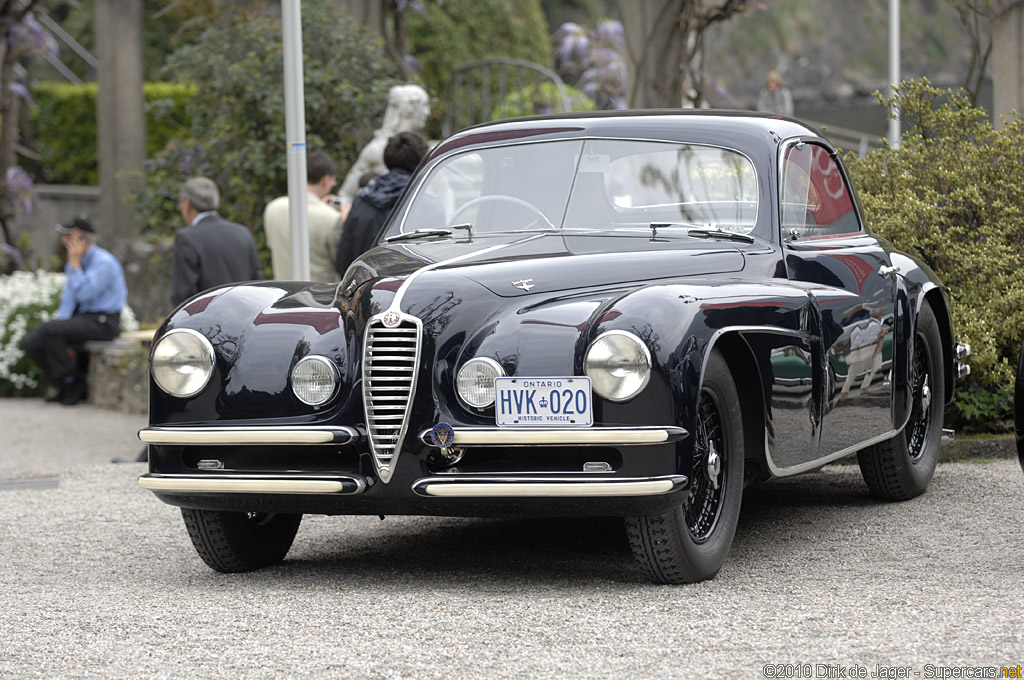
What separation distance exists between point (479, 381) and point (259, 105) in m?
9.41

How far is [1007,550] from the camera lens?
572 cm

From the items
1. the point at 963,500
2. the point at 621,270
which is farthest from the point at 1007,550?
the point at 621,270

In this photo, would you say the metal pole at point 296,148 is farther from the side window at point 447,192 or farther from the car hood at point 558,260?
the car hood at point 558,260

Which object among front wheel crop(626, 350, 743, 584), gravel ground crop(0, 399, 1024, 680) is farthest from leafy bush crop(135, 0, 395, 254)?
front wheel crop(626, 350, 743, 584)

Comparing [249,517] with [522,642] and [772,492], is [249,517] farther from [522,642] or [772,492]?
[772,492]

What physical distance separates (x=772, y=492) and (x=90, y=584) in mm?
3492

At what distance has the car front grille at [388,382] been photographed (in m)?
5.11

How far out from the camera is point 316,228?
31.4 feet

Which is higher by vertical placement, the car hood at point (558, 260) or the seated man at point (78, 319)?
the car hood at point (558, 260)

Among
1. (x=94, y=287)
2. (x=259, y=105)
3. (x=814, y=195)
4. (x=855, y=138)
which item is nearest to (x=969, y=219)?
(x=814, y=195)

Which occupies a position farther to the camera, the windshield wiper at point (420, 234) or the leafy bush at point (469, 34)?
the leafy bush at point (469, 34)

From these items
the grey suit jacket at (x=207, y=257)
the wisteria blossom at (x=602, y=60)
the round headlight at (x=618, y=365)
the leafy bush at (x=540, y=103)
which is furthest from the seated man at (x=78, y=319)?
the round headlight at (x=618, y=365)

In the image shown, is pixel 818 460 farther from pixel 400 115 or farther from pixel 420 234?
pixel 400 115

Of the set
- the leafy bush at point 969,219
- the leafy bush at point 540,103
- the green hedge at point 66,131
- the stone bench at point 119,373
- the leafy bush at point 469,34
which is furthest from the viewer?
the leafy bush at point 469,34
